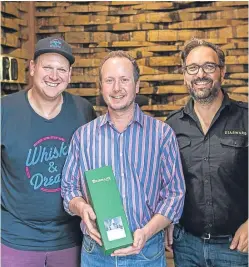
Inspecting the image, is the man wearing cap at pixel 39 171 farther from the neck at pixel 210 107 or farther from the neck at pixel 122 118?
→ the neck at pixel 210 107

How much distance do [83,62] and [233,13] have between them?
1.41 m

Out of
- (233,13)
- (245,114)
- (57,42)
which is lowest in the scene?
(245,114)

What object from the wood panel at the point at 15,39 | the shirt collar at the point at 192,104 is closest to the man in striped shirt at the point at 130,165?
the shirt collar at the point at 192,104

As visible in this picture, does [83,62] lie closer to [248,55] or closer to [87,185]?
[248,55]

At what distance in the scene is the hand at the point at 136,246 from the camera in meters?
1.83

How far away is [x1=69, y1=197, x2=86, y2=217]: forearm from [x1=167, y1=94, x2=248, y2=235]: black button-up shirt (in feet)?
1.72

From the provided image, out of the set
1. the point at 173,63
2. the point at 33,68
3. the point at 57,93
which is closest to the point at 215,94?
the point at 57,93

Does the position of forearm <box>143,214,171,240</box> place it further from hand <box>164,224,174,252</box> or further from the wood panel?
the wood panel

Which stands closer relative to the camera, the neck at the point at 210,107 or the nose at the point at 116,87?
the nose at the point at 116,87

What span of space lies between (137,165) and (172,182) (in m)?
0.17

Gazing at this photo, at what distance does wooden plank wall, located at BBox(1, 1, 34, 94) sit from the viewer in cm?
359

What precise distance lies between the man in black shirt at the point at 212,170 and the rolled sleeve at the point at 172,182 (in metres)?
0.14

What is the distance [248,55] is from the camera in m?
3.98

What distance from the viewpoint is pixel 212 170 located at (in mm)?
2092
